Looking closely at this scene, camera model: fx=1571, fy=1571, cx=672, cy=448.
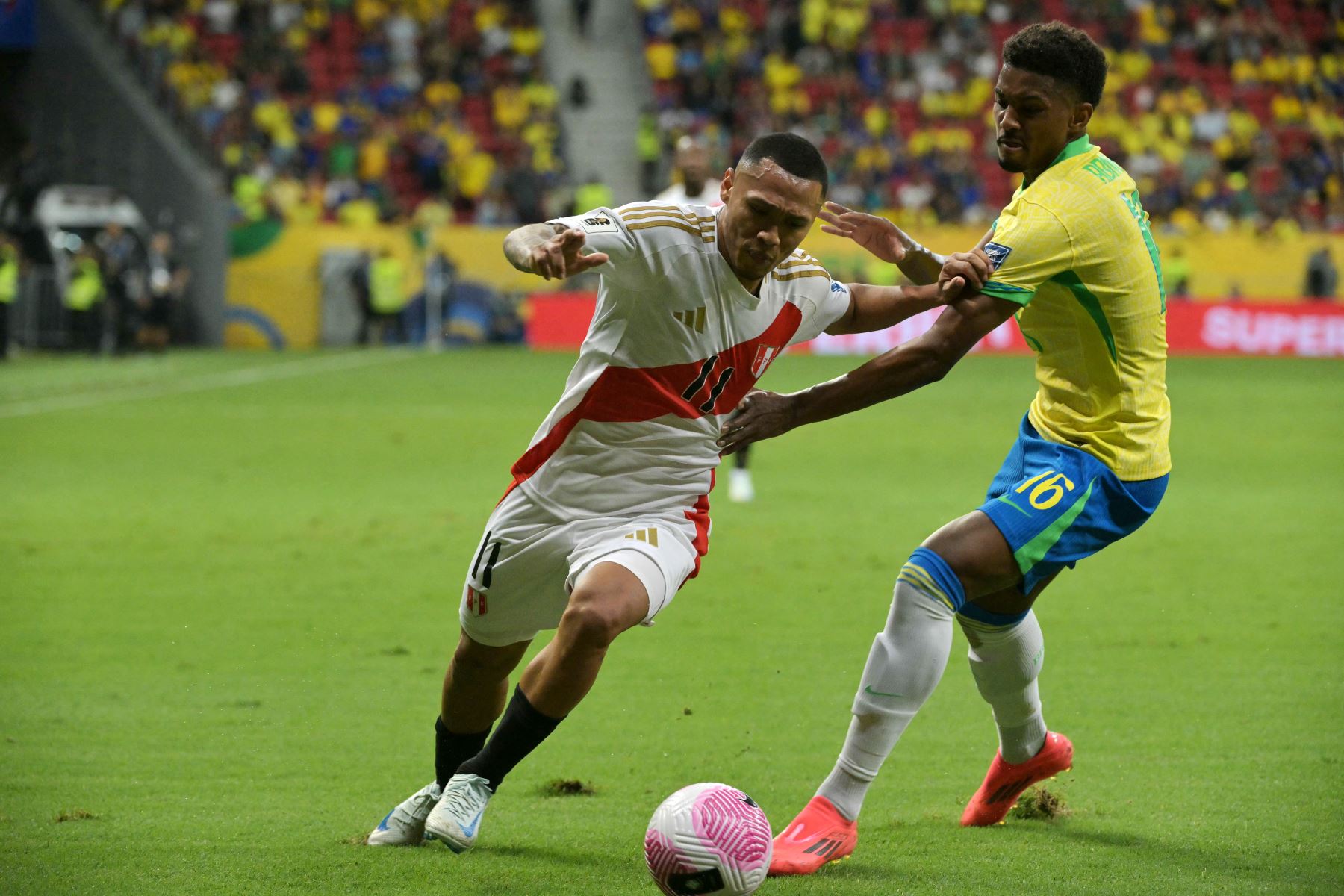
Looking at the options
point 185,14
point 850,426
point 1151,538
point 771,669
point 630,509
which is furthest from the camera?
point 185,14

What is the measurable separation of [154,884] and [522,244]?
194cm

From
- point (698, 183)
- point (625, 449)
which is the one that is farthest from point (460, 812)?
point (698, 183)

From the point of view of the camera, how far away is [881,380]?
176 inches

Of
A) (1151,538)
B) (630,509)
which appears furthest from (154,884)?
(1151,538)

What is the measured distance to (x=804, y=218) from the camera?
4.34 meters

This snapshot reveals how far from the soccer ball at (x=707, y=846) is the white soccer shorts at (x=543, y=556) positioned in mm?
555

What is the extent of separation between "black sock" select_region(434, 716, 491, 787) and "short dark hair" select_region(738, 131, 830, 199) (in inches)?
74.8

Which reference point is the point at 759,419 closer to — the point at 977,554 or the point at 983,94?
the point at 977,554

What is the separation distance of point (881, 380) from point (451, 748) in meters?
1.71

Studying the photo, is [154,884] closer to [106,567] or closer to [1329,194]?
[106,567]

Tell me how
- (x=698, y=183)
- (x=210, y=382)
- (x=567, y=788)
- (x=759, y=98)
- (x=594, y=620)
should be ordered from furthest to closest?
1. (x=759, y=98)
2. (x=210, y=382)
3. (x=698, y=183)
4. (x=567, y=788)
5. (x=594, y=620)

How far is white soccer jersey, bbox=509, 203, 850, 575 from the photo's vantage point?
173 inches

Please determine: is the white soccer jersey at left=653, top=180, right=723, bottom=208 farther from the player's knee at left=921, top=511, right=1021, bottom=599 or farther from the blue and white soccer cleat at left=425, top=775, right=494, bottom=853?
the blue and white soccer cleat at left=425, top=775, right=494, bottom=853

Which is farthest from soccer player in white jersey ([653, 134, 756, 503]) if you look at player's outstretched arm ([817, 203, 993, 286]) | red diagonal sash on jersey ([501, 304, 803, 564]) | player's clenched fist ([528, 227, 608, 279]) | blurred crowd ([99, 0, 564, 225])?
blurred crowd ([99, 0, 564, 225])
